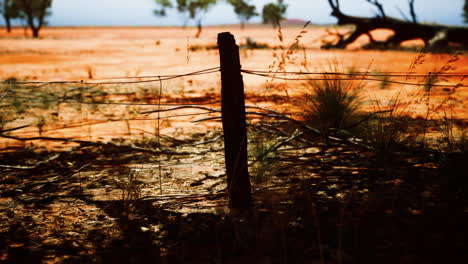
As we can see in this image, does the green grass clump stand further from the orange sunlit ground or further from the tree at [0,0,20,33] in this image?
the tree at [0,0,20,33]

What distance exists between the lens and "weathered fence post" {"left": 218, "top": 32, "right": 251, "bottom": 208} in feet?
8.80

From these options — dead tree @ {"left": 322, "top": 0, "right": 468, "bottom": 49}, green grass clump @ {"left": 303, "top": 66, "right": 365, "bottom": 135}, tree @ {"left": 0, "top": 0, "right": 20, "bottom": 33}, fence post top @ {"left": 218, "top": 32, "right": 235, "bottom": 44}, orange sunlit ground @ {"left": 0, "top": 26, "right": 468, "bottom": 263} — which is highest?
tree @ {"left": 0, "top": 0, "right": 20, "bottom": 33}

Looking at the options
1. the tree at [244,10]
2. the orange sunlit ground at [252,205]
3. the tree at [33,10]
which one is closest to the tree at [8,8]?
the tree at [33,10]

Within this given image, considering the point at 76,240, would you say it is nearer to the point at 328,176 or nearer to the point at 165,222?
the point at 165,222

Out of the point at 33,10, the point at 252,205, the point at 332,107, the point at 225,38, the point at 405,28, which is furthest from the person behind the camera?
the point at 33,10

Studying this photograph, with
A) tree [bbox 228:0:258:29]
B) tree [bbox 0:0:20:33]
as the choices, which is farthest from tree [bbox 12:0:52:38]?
tree [bbox 228:0:258:29]

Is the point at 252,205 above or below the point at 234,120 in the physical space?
below

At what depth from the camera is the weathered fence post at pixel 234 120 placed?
2682 millimetres

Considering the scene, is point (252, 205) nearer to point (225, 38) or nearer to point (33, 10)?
point (225, 38)

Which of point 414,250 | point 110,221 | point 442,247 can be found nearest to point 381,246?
point 414,250

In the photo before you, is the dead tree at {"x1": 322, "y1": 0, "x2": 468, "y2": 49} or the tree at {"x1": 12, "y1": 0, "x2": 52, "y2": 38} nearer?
the dead tree at {"x1": 322, "y1": 0, "x2": 468, "y2": 49}

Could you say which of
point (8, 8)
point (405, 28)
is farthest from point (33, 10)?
point (405, 28)

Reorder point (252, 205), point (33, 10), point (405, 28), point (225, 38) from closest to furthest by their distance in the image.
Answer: point (225, 38)
point (252, 205)
point (405, 28)
point (33, 10)

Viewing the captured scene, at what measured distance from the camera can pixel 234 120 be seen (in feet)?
9.04
